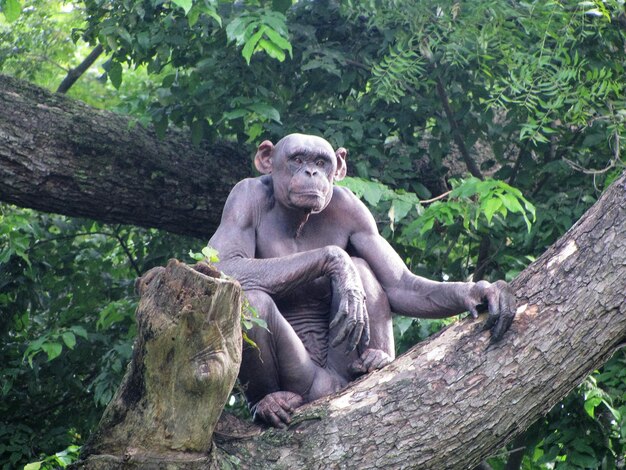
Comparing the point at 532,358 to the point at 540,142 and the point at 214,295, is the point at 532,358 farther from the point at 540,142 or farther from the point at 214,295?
the point at 540,142

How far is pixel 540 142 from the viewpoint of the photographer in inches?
384

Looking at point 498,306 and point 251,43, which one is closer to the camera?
point 498,306

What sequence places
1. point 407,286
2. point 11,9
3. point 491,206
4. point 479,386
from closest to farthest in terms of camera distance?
1. point 479,386
2. point 407,286
3. point 11,9
4. point 491,206

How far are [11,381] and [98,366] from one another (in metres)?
1.07

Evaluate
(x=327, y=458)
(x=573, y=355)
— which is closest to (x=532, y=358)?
(x=573, y=355)

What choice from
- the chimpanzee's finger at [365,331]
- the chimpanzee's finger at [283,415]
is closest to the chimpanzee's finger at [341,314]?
the chimpanzee's finger at [365,331]

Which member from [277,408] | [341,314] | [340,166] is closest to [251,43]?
[340,166]

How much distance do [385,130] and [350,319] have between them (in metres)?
4.05

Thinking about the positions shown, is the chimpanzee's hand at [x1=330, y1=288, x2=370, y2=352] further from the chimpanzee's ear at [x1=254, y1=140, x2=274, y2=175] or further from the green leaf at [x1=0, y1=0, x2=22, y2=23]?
the green leaf at [x1=0, y1=0, x2=22, y2=23]

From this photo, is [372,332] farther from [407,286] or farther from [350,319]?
[350,319]

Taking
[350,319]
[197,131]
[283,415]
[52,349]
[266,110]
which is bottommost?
[52,349]

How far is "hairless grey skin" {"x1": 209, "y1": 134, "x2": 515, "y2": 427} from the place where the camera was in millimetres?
6258

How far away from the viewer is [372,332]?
6.75 m

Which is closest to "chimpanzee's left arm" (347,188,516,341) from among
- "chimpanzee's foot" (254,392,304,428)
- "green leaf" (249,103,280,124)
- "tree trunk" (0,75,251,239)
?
"chimpanzee's foot" (254,392,304,428)
